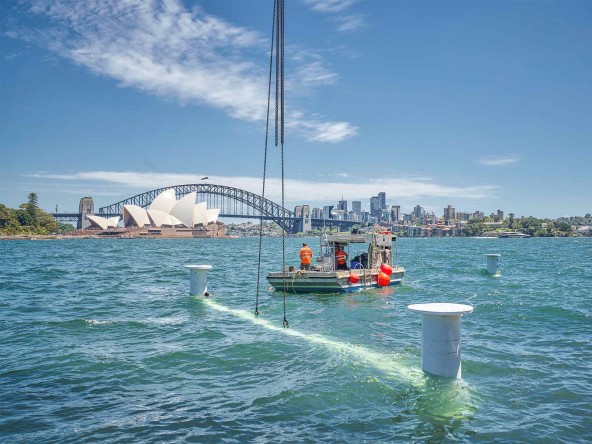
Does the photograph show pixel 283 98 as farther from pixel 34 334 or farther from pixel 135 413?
pixel 34 334

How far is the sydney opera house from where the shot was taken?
17812 centimetres

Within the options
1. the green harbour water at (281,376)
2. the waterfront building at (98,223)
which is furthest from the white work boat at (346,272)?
the waterfront building at (98,223)

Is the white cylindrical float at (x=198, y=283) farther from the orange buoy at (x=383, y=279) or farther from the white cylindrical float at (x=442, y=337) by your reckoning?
the white cylindrical float at (x=442, y=337)

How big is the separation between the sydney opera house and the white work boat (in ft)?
Result: 508

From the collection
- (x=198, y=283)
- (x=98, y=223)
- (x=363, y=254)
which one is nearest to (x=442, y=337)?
(x=198, y=283)

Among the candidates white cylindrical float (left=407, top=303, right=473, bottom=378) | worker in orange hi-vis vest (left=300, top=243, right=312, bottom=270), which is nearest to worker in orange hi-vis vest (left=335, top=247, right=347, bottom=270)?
worker in orange hi-vis vest (left=300, top=243, right=312, bottom=270)

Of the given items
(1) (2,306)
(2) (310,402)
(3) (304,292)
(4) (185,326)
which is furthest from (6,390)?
(3) (304,292)

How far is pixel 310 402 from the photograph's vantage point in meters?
8.41

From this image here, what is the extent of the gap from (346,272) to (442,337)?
16.1 m

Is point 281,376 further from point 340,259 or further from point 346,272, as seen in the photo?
point 340,259

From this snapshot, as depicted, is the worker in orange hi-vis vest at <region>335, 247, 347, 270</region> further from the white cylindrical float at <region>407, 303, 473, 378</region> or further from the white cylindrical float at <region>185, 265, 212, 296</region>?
the white cylindrical float at <region>407, 303, 473, 378</region>

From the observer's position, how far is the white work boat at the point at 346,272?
79.5ft

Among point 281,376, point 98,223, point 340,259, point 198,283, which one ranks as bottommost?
point 281,376

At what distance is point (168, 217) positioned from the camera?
180 metres
